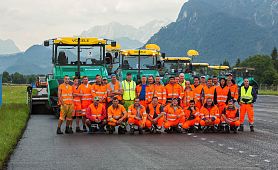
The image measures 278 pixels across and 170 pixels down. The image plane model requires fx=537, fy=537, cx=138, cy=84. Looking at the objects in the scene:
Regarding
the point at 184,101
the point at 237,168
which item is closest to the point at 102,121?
the point at 184,101

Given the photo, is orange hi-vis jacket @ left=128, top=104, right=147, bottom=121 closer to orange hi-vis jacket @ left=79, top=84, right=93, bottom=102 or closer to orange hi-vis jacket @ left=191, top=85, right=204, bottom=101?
orange hi-vis jacket @ left=79, top=84, right=93, bottom=102

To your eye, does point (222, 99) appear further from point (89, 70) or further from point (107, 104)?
point (89, 70)

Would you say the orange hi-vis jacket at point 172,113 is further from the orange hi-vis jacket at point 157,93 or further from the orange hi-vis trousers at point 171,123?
the orange hi-vis jacket at point 157,93

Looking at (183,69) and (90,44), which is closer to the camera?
(90,44)

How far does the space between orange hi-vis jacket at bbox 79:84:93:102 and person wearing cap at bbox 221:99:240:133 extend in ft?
12.8

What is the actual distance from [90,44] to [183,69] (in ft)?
41.5

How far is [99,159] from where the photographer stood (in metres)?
10.1

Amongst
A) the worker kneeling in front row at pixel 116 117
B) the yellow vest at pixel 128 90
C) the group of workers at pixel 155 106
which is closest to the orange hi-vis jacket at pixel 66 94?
the group of workers at pixel 155 106

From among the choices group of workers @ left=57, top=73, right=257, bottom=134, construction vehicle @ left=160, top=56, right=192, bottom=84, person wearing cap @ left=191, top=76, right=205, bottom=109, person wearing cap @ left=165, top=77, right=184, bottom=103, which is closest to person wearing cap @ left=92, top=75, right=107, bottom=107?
group of workers @ left=57, top=73, right=257, bottom=134

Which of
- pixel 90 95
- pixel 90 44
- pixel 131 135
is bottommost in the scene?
pixel 131 135

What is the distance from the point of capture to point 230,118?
50.8 ft

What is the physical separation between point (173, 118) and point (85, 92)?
2663 mm

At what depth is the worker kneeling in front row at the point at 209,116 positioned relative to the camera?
15.5 m

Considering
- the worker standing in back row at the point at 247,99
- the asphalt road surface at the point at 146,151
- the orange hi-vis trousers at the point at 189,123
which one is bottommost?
the asphalt road surface at the point at 146,151
